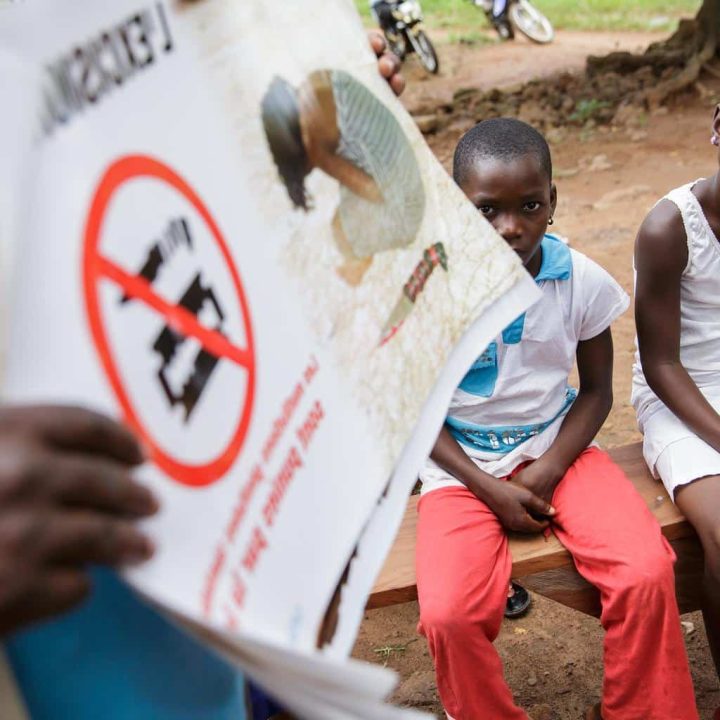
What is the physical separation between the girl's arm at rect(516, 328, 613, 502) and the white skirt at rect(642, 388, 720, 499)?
168mm

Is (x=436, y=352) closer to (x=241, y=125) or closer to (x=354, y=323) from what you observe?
(x=354, y=323)

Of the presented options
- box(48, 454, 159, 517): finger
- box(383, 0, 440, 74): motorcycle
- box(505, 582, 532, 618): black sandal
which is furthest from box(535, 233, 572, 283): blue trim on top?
box(383, 0, 440, 74): motorcycle

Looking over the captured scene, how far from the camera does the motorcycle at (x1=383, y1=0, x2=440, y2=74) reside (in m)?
10.6

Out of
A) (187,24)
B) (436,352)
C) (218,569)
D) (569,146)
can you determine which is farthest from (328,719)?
(569,146)

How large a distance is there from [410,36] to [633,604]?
9.75m

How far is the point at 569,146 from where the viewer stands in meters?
7.27

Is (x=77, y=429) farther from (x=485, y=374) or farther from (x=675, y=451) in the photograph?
(x=675, y=451)

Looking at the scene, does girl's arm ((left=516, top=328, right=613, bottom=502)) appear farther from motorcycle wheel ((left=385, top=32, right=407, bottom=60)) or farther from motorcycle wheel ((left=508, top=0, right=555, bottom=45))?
motorcycle wheel ((left=508, top=0, right=555, bottom=45))

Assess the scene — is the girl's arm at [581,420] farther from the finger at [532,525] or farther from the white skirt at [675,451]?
the white skirt at [675,451]

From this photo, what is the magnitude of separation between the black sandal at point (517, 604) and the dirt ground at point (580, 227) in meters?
0.03

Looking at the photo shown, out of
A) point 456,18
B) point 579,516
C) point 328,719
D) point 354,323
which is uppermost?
point 456,18

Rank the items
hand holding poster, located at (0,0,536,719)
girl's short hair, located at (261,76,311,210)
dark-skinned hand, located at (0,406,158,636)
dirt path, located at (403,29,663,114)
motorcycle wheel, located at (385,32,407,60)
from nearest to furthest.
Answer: dark-skinned hand, located at (0,406,158,636) < hand holding poster, located at (0,0,536,719) < girl's short hair, located at (261,76,311,210) < dirt path, located at (403,29,663,114) < motorcycle wheel, located at (385,32,407,60)

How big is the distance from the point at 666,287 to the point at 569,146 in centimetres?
532

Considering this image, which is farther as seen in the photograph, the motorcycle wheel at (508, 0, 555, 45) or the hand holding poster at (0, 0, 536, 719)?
the motorcycle wheel at (508, 0, 555, 45)
